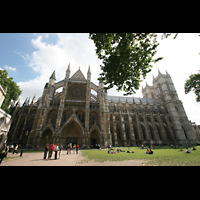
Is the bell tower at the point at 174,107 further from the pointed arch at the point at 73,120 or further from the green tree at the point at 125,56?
the green tree at the point at 125,56

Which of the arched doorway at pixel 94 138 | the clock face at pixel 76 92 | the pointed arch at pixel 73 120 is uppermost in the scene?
the clock face at pixel 76 92

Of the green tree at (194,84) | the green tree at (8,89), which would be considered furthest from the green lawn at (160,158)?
the green tree at (8,89)

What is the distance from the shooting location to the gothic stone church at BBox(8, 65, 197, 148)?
849 inches

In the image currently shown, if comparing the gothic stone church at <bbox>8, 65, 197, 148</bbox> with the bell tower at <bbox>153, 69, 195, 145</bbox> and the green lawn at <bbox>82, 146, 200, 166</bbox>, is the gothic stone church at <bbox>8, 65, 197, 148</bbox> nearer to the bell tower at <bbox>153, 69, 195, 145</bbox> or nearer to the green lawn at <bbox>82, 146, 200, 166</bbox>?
the bell tower at <bbox>153, 69, 195, 145</bbox>

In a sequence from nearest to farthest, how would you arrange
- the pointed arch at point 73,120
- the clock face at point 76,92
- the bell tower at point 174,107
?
the pointed arch at point 73,120 < the clock face at point 76,92 < the bell tower at point 174,107

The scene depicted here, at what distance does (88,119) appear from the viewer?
23.0m

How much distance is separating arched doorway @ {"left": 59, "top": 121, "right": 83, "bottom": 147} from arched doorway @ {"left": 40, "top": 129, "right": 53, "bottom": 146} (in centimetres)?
258

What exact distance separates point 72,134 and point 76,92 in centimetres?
1069

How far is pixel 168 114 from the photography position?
4041cm

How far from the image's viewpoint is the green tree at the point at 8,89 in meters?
19.7

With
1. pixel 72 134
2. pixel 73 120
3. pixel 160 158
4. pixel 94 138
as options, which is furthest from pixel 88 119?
pixel 160 158
